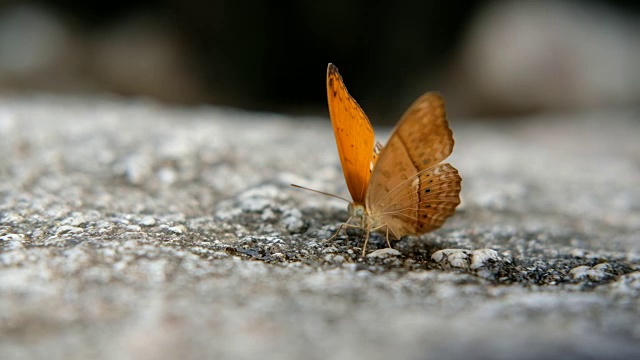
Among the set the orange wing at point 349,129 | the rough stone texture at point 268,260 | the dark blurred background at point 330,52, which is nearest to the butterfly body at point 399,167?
the orange wing at point 349,129

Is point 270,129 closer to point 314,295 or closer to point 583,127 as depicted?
point 314,295

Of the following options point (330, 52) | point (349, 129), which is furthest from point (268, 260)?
point (330, 52)

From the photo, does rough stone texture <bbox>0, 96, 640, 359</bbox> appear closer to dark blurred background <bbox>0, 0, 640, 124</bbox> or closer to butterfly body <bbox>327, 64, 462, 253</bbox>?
butterfly body <bbox>327, 64, 462, 253</bbox>

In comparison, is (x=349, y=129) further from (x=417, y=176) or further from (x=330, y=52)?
(x=330, y=52)

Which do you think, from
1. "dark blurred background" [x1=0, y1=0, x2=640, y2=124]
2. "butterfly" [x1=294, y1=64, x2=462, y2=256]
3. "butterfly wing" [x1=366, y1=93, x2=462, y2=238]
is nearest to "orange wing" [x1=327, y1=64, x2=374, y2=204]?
"butterfly" [x1=294, y1=64, x2=462, y2=256]

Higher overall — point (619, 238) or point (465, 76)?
point (465, 76)

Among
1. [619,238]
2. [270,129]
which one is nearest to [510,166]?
[619,238]
